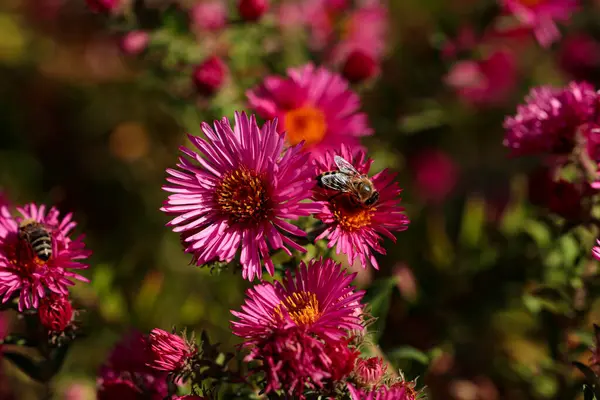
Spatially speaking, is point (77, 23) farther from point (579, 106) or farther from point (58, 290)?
point (579, 106)

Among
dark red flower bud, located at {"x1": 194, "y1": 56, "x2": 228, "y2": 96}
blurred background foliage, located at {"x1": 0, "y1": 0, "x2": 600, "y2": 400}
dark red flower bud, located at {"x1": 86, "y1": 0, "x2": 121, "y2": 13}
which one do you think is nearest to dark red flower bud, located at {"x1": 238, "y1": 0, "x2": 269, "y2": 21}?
blurred background foliage, located at {"x1": 0, "y1": 0, "x2": 600, "y2": 400}

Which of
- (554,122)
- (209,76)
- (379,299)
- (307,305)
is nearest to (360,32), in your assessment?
(209,76)

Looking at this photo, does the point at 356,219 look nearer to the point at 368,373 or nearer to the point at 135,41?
the point at 368,373

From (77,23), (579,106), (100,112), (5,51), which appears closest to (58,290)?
(579,106)

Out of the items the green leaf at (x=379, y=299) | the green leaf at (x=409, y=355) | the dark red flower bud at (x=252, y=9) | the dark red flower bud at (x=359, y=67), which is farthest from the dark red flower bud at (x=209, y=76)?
the green leaf at (x=409, y=355)

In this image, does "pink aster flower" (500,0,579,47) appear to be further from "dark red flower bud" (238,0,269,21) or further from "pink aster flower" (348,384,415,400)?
"pink aster flower" (348,384,415,400)

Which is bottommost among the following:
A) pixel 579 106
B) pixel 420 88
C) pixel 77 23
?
pixel 579 106
